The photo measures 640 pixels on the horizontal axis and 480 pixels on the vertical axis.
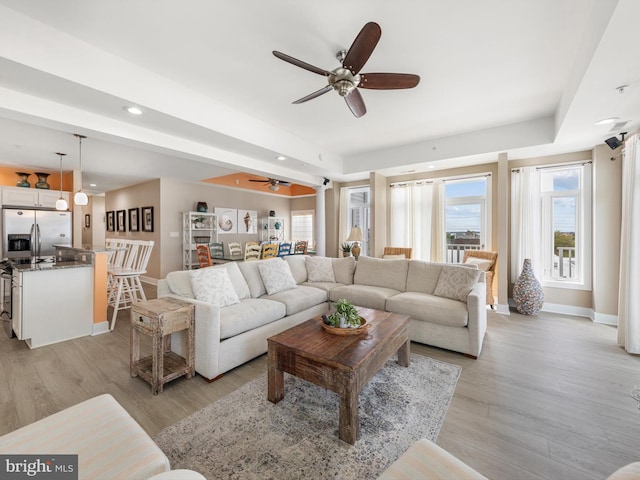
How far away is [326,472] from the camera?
4.80ft

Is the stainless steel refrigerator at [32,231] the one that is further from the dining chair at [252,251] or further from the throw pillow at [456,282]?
the throw pillow at [456,282]

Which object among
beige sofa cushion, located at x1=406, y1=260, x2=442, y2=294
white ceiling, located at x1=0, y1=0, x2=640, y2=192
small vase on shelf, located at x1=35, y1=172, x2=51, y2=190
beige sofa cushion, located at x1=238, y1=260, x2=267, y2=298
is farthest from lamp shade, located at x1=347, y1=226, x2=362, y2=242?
small vase on shelf, located at x1=35, y1=172, x2=51, y2=190

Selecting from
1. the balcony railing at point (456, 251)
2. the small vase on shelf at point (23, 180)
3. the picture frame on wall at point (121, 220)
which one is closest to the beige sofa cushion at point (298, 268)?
the balcony railing at point (456, 251)

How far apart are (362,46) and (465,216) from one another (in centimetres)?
435

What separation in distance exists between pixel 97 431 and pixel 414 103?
3.99 metres

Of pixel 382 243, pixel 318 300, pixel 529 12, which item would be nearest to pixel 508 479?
pixel 318 300

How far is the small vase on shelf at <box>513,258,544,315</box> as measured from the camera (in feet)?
13.8

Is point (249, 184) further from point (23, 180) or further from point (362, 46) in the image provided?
point (362, 46)

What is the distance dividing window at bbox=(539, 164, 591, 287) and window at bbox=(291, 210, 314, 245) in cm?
601

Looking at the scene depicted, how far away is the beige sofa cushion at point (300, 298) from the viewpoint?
3242mm

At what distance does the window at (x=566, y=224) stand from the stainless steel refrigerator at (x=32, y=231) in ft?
28.2

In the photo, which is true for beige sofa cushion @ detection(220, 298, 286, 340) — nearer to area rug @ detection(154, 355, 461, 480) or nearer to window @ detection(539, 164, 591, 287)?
area rug @ detection(154, 355, 461, 480)

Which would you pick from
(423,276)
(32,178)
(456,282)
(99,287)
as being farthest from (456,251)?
(32,178)

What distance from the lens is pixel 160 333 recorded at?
2.16 metres
